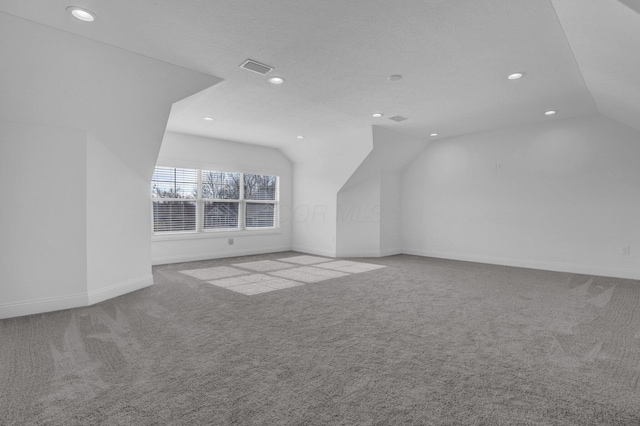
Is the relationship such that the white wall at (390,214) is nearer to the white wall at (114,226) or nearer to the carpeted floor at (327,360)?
the carpeted floor at (327,360)

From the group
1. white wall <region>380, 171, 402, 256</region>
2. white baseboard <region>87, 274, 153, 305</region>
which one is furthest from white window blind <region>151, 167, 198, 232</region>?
white wall <region>380, 171, 402, 256</region>

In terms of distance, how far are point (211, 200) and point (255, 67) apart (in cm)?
382

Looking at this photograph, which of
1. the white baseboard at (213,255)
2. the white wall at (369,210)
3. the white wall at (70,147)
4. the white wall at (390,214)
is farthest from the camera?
the white wall at (390,214)

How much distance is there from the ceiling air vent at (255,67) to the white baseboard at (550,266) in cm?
522

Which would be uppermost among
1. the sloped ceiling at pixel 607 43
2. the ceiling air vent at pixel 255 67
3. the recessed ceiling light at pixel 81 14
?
the ceiling air vent at pixel 255 67

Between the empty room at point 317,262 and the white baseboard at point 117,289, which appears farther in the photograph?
the white baseboard at point 117,289

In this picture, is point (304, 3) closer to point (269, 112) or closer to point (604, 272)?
point (269, 112)

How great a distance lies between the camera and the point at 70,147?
10.4 feet

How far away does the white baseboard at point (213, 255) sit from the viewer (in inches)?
225

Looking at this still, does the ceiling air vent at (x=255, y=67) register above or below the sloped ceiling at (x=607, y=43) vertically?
above

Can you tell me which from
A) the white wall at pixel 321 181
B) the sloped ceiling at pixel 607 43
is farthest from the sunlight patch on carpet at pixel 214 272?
the sloped ceiling at pixel 607 43

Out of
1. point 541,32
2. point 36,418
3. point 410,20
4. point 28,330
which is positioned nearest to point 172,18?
point 410,20

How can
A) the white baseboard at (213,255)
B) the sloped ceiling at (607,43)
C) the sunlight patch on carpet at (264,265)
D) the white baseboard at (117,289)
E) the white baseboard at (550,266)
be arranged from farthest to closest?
1. the white baseboard at (213,255)
2. the sunlight patch on carpet at (264,265)
3. the white baseboard at (550,266)
4. the white baseboard at (117,289)
5. the sloped ceiling at (607,43)

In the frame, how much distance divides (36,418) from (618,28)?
4070mm
